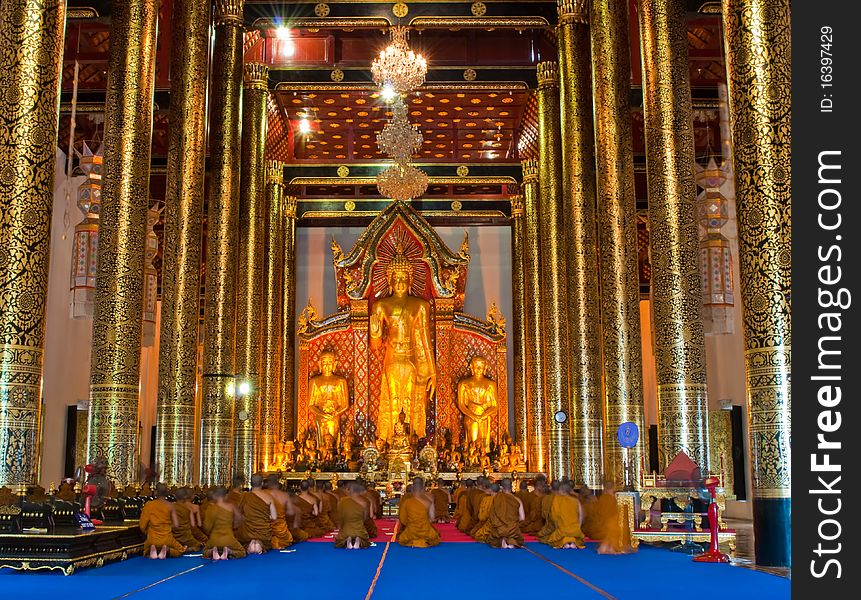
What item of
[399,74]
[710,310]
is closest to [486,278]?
[710,310]

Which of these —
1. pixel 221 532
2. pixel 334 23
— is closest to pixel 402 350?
pixel 334 23

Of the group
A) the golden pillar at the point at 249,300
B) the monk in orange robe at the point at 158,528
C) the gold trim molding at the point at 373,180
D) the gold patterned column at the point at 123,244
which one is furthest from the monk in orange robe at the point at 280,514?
the gold trim molding at the point at 373,180

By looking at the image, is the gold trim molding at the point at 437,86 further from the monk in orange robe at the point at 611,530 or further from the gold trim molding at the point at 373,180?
the monk in orange robe at the point at 611,530

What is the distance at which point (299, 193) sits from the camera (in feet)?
69.9

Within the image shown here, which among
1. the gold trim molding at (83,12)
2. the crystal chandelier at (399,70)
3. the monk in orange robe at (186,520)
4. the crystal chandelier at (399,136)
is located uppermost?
the gold trim molding at (83,12)

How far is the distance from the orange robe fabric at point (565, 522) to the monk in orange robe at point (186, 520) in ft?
11.8

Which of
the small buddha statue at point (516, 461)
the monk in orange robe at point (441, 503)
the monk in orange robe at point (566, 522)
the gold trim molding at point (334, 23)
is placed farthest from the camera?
the small buddha statue at point (516, 461)

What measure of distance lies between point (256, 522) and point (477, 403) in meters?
10.6

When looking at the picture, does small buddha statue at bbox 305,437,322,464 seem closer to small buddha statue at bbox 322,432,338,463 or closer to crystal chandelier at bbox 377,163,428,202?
small buddha statue at bbox 322,432,338,463

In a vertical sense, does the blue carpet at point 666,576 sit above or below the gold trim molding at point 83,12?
below

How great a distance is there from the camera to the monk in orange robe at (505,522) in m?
10.1

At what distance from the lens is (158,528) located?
8570 millimetres

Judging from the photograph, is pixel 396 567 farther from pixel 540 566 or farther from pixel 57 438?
pixel 57 438

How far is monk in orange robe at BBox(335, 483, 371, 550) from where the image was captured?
9984mm
